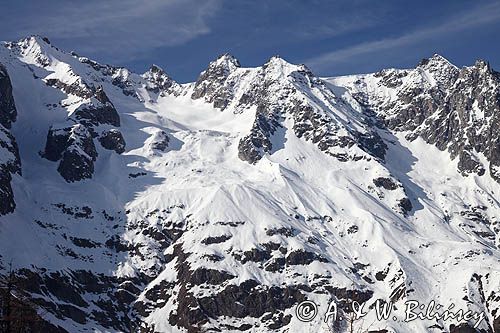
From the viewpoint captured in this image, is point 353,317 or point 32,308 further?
point 32,308

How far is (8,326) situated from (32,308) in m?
2.17

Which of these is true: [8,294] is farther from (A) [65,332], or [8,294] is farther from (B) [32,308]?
(A) [65,332]

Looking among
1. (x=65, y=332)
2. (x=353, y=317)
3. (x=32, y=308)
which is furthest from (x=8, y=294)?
(x=65, y=332)

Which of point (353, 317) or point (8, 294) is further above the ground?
point (8, 294)

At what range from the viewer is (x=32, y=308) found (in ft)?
127

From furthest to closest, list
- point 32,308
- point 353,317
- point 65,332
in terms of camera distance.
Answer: point 65,332, point 32,308, point 353,317

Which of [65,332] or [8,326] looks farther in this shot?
[65,332]

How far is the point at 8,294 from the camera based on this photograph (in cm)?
3794

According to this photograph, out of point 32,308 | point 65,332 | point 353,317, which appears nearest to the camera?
point 353,317

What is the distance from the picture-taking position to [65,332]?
196625 mm

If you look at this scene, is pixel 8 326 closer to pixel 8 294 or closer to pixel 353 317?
pixel 8 294

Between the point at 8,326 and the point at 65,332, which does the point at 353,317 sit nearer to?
the point at 8,326

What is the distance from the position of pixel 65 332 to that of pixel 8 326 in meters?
166

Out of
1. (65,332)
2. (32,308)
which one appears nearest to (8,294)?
(32,308)
